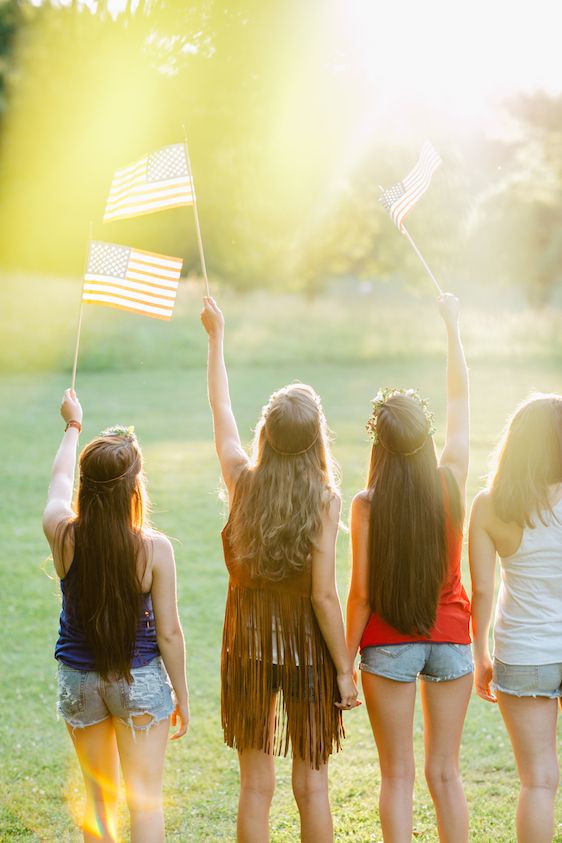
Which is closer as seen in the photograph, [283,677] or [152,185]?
[283,677]

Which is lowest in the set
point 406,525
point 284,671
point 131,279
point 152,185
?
point 284,671

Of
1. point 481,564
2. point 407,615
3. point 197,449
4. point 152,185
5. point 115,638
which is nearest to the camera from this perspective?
point 115,638

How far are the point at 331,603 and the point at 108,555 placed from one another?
754mm

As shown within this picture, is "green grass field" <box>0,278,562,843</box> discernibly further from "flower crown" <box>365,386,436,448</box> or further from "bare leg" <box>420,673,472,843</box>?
"flower crown" <box>365,386,436,448</box>

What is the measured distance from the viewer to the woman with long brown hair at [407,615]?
3320 mm


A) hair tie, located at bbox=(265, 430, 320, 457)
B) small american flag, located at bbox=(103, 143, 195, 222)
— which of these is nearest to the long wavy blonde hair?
hair tie, located at bbox=(265, 430, 320, 457)

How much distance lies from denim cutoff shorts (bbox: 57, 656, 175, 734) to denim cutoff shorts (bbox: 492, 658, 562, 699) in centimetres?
116

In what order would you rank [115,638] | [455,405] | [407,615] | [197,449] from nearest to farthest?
[115,638], [407,615], [455,405], [197,449]

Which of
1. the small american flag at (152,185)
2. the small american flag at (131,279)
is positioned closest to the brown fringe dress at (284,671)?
the small american flag at (131,279)

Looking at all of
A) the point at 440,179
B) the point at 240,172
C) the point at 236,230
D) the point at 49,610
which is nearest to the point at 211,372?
the point at 49,610

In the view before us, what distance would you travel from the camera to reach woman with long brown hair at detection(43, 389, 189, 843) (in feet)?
10.5

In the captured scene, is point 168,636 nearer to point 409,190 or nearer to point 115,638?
point 115,638

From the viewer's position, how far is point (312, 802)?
3336 millimetres

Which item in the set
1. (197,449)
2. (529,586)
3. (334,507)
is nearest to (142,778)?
(334,507)
